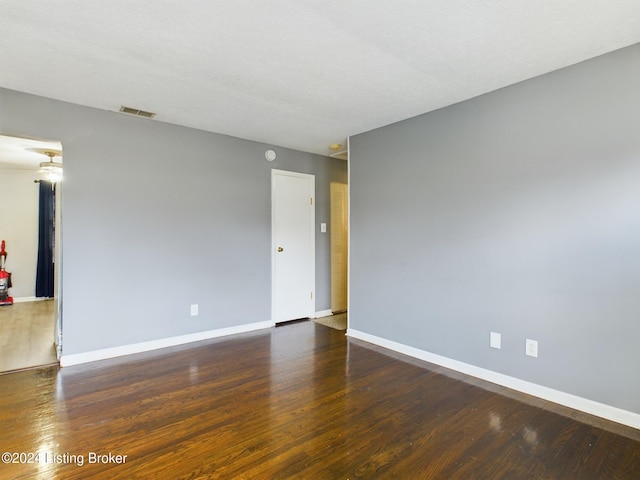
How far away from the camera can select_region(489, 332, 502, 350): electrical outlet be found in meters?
2.70

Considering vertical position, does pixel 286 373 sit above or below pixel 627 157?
below

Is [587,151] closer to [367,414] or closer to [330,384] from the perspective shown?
[367,414]

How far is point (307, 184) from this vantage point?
4691 millimetres

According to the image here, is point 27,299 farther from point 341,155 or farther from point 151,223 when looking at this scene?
point 341,155

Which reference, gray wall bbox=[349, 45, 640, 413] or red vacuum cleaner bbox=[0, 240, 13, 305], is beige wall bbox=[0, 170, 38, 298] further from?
gray wall bbox=[349, 45, 640, 413]

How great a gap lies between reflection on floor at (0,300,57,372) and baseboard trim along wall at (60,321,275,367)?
9.5 inches

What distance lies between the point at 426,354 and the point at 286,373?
1.34m

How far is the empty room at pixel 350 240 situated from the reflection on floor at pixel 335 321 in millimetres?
161

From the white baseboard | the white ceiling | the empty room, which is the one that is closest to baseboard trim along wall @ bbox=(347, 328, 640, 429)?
the empty room

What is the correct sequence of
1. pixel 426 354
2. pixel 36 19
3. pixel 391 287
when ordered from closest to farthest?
pixel 36 19
pixel 426 354
pixel 391 287

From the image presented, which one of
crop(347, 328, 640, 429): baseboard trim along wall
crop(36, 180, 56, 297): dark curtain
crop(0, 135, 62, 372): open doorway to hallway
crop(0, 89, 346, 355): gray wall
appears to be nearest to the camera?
crop(347, 328, 640, 429): baseboard trim along wall

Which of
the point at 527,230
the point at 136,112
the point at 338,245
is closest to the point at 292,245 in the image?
the point at 338,245

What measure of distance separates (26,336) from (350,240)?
387 cm

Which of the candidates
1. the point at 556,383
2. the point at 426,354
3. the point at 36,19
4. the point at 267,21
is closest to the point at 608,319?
the point at 556,383
